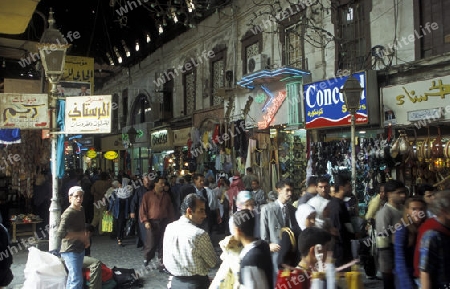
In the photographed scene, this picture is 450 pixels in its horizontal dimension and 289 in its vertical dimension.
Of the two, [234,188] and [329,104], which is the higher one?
[329,104]

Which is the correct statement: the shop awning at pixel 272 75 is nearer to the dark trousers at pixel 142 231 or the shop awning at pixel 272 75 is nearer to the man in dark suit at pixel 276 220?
the dark trousers at pixel 142 231

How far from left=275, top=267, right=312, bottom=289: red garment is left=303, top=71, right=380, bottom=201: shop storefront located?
807 centimetres

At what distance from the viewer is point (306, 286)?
339 centimetres

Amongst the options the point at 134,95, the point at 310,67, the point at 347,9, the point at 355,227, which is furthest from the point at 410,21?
the point at 134,95

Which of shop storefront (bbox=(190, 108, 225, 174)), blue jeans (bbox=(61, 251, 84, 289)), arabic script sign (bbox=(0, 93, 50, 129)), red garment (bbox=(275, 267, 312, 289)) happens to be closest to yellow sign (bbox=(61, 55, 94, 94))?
shop storefront (bbox=(190, 108, 225, 174))

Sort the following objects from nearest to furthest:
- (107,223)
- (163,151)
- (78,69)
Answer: (107,223), (78,69), (163,151)

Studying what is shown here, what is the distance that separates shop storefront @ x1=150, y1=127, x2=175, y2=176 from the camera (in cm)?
2201

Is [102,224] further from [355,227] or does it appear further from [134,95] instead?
[134,95]

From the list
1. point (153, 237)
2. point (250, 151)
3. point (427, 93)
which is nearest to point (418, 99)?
point (427, 93)

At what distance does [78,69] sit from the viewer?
1466 centimetres

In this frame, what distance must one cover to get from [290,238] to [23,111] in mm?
6076

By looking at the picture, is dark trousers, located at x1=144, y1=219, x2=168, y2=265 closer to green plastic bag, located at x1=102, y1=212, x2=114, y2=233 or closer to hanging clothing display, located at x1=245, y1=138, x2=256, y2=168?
green plastic bag, located at x1=102, y1=212, x2=114, y2=233

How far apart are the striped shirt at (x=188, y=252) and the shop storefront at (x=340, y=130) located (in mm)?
7644

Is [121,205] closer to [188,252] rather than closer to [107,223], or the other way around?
[107,223]
